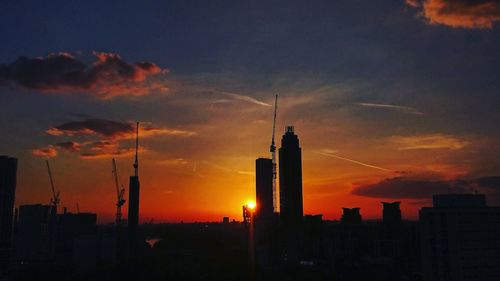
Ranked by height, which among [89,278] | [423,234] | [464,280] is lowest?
[89,278]

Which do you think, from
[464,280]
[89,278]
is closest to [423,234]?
[464,280]

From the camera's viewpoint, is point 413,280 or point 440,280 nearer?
point 440,280

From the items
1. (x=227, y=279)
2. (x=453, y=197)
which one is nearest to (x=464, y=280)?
(x=453, y=197)

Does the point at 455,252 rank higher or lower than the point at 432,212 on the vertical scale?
lower

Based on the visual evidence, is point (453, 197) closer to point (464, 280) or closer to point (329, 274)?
point (464, 280)

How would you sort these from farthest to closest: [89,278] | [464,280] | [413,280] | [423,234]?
[89,278] < [413,280] < [423,234] < [464,280]

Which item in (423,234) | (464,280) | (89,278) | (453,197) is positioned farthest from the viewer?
(89,278)
